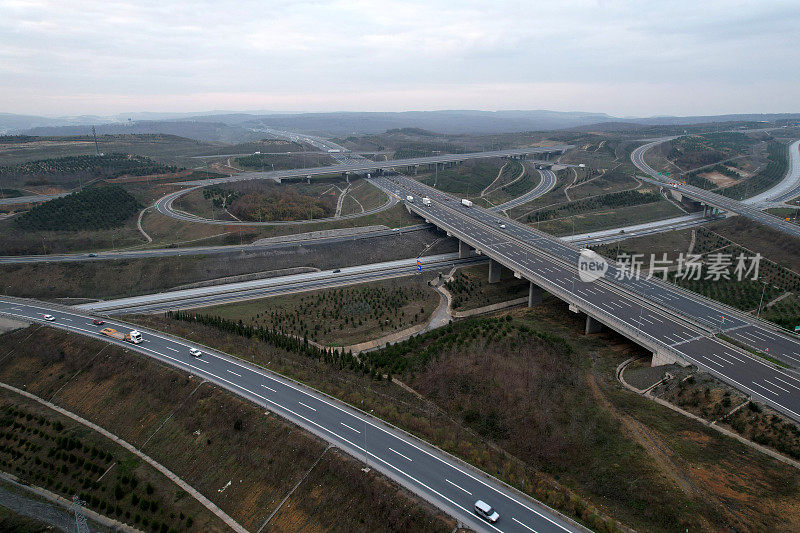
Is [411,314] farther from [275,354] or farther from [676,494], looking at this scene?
[676,494]

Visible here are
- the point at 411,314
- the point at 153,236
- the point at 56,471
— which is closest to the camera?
the point at 56,471

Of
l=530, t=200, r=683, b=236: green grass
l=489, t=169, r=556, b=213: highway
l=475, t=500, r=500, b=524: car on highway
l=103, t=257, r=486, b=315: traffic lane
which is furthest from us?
l=489, t=169, r=556, b=213: highway

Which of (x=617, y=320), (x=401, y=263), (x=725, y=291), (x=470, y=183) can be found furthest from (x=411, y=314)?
(x=470, y=183)

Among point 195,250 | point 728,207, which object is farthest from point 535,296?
point 728,207

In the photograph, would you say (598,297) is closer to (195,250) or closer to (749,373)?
(749,373)

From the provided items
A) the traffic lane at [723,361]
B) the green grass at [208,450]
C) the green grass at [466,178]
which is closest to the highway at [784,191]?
the green grass at [466,178]

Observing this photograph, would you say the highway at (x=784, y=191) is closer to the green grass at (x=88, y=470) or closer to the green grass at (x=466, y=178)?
the green grass at (x=466, y=178)

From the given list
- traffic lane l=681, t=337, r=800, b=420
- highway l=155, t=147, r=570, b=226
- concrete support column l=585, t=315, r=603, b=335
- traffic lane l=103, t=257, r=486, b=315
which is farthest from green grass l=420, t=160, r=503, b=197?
traffic lane l=681, t=337, r=800, b=420

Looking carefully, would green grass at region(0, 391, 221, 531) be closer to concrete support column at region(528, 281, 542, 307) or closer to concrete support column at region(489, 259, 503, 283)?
concrete support column at region(528, 281, 542, 307)
